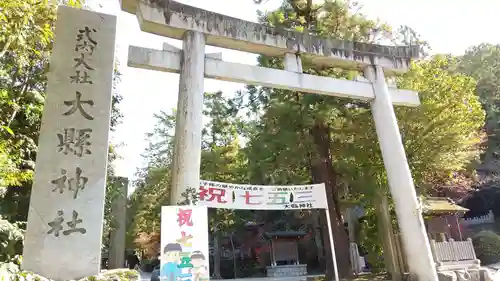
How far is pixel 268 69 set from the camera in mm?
7207

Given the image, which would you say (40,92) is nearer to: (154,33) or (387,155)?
(154,33)

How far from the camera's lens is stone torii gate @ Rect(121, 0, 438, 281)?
6.01 metres

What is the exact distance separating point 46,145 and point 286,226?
19.5 metres

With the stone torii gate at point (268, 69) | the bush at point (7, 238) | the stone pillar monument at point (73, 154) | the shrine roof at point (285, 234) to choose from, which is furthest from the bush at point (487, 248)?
the bush at point (7, 238)

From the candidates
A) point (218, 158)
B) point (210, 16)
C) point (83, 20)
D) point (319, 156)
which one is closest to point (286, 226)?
point (218, 158)

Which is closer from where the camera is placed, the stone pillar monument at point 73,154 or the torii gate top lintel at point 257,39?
the stone pillar monument at point 73,154

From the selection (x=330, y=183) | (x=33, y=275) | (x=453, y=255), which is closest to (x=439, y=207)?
(x=453, y=255)

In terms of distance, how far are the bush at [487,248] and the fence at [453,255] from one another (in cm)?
758

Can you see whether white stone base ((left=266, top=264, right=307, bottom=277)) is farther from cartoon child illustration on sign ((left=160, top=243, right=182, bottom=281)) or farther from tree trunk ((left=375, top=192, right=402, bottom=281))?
cartoon child illustration on sign ((left=160, top=243, right=182, bottom=281))

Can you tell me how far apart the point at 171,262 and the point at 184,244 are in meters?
0.28

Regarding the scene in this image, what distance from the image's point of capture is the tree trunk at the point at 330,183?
11961 millimetres

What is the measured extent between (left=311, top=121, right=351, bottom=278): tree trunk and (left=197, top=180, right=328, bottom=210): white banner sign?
16.3ft

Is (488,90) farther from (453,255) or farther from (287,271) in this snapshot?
(453,255)

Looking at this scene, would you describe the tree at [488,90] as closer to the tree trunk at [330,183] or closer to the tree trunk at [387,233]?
the tree trunk at [387,233]
